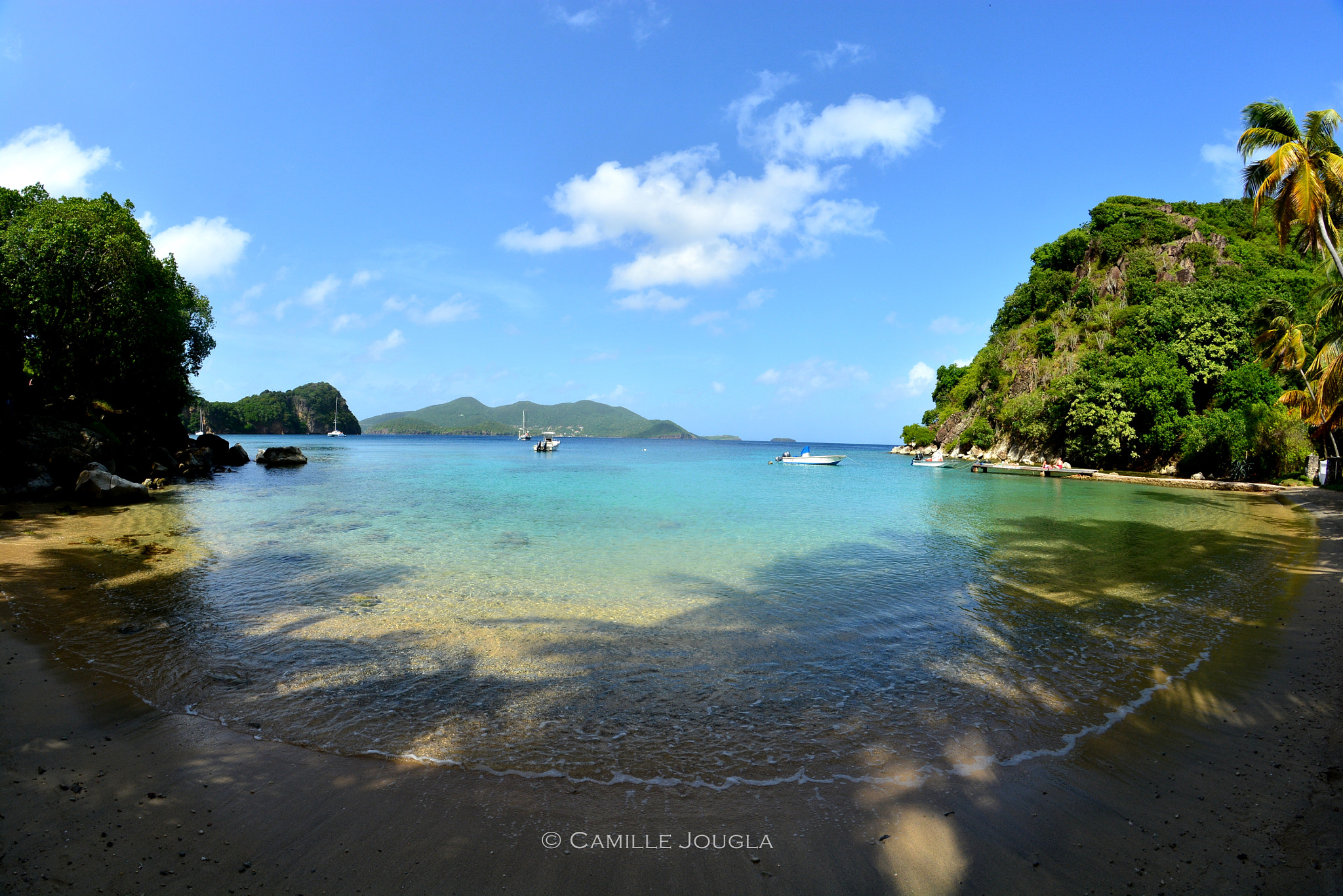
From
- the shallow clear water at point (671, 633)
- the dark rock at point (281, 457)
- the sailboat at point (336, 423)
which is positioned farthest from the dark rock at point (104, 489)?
the sailboat at point (336, 423)

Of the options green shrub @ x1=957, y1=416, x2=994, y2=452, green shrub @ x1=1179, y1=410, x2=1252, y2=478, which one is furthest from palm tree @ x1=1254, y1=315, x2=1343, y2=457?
green shrub @ x1=957, y1=416, x2=994, y2=452

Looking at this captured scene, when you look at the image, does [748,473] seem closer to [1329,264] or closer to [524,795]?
[1329,264]

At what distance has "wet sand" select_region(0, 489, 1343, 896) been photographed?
10.6ft

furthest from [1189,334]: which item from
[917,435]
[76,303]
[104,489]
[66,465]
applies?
[76,303]

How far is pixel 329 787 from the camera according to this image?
4.16 metres

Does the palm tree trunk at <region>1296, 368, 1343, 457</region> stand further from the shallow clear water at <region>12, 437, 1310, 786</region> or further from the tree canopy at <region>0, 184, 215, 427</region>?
the tree canopy at <region>0, 184, 215, 427</region>

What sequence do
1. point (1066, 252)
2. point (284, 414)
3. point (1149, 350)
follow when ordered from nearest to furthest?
point (1149, 350) < point (1066, 252) < point (284, 414)

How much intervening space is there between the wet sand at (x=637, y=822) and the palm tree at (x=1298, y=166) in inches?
744

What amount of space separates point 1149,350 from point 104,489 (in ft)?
225

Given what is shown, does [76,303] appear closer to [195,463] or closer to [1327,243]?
[195,463]

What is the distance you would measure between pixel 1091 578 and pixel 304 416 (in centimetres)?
20947

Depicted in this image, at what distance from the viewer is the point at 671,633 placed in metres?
8.20

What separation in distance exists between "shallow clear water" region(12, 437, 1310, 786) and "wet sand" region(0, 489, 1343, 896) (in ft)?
1.30

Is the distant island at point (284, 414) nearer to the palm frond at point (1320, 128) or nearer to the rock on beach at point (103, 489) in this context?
the rock on beach at point (103, 489)
